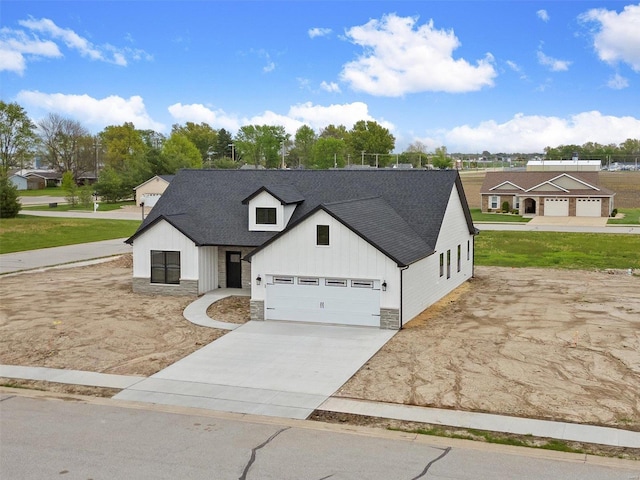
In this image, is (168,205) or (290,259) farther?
(168,205)

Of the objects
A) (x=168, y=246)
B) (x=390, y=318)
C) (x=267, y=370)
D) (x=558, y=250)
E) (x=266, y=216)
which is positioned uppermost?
(x=266, y=216)

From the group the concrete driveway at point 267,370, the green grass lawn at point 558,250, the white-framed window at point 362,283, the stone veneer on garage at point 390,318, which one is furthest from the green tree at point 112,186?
the stone veneer on garage at point 390,318

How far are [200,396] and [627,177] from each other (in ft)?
411

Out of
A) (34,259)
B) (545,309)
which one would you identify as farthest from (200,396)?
(34,259)

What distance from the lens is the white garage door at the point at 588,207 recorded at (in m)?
69.9

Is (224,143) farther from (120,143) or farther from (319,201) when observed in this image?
(319,201)

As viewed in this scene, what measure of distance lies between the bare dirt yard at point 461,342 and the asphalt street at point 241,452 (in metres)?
2.49

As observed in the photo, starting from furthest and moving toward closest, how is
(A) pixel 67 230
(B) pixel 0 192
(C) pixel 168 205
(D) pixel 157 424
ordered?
(B) pixel 0 192 < (A) pixel 67 230 < (C) pixel 168 205 < (D) pixel 157 424

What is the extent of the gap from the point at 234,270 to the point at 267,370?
12.3 meters

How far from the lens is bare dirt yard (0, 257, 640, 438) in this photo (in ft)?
51.9

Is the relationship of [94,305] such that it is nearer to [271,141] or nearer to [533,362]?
[533,362]

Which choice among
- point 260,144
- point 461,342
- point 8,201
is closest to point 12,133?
point 8,201

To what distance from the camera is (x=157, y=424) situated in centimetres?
1405

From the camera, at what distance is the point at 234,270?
29828 millimetres
